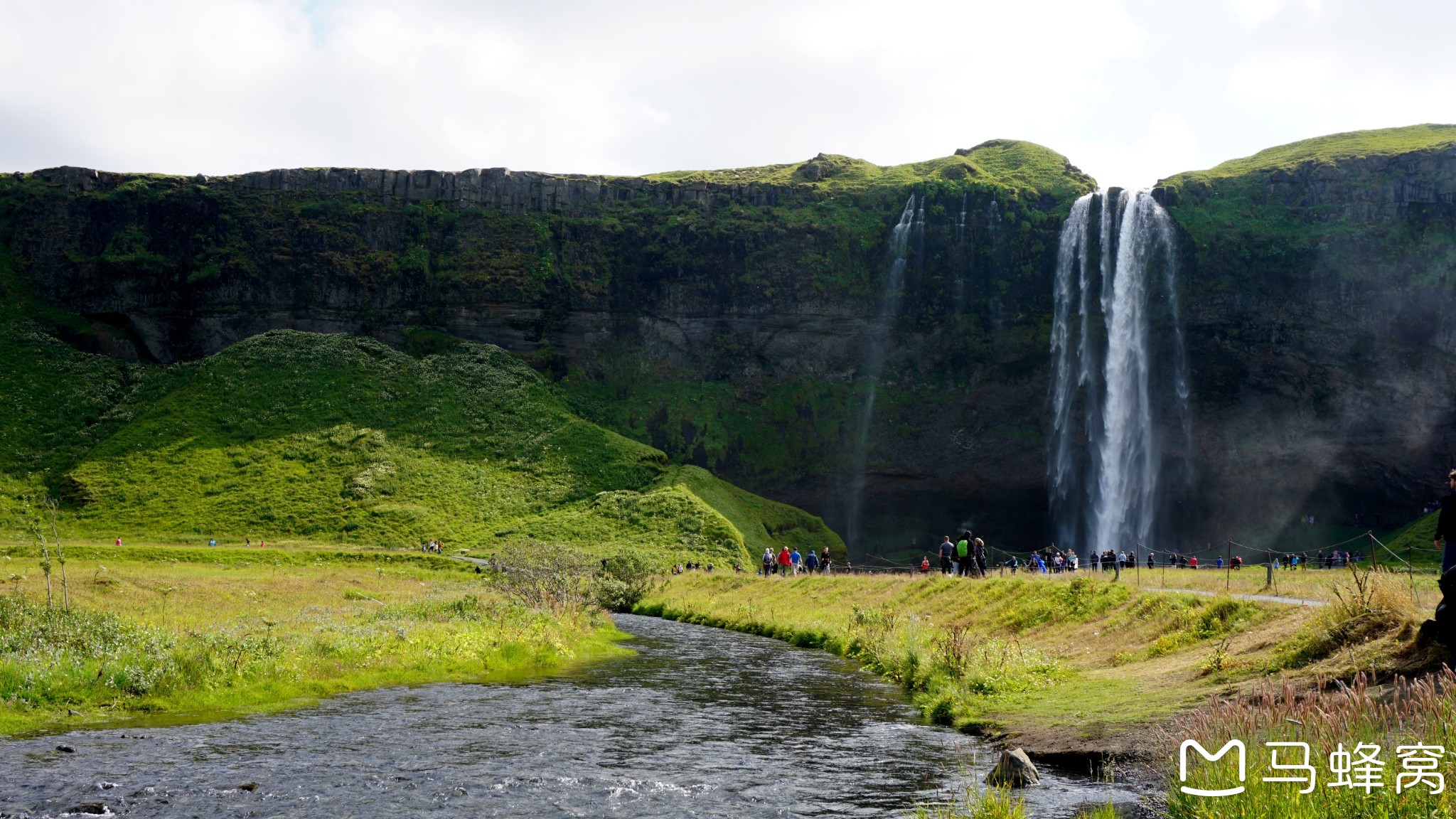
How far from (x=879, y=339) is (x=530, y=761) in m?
81.9

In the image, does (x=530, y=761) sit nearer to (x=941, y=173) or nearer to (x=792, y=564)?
(x=792, y=564)

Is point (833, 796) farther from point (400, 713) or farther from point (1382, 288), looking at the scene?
point (1382, 288)

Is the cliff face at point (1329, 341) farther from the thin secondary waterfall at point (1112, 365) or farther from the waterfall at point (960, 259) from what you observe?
the waterfall at point (960, 259)

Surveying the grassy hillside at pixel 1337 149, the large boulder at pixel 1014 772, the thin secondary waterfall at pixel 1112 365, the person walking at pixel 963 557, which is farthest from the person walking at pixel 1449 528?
the grassy hillside at pixel 1337 149

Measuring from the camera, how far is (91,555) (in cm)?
5625

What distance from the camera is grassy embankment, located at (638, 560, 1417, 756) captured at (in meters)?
Result: 16.3

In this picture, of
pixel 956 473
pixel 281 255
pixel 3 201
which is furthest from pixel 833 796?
pixel 3 201

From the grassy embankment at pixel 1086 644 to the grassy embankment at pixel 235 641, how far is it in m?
10.1

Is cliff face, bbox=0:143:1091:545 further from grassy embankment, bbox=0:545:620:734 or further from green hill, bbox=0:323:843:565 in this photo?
grassy embankment, bbox=0:545:620:734

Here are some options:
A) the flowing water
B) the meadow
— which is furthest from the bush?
the flowing water

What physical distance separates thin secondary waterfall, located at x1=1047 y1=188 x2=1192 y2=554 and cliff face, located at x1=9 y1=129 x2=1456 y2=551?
1881 millimetres

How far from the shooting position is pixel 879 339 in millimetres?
95625

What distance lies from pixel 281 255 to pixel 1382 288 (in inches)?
3765

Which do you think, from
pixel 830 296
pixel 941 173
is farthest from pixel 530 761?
pixel 941 173
